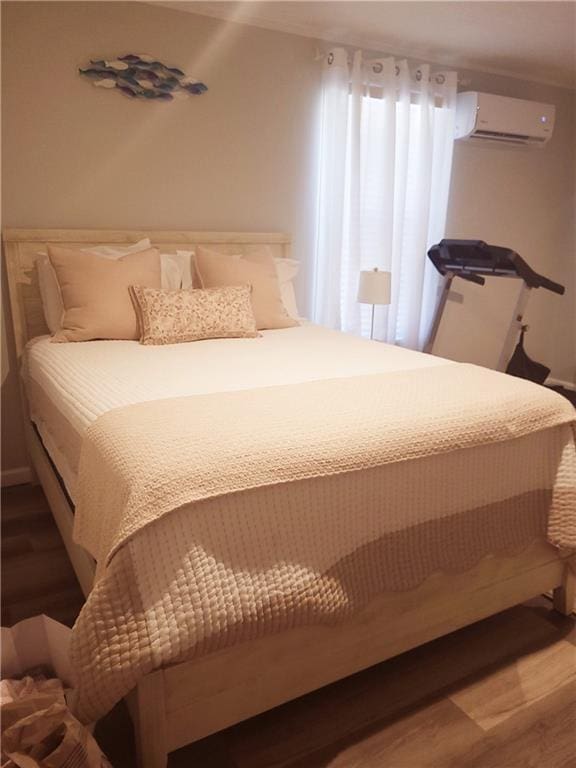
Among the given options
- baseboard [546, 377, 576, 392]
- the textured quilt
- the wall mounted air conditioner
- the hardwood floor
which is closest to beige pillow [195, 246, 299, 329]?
the textured quilt

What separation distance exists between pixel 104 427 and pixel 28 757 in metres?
0.67

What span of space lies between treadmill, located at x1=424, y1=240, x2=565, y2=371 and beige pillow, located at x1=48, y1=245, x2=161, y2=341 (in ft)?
6.64

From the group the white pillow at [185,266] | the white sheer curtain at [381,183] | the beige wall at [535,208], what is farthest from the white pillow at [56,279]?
the beige wall at [535,208]

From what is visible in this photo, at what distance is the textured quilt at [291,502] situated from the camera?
1.09 m

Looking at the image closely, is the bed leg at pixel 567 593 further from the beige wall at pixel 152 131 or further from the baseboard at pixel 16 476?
the baseboard at pixel 16 476

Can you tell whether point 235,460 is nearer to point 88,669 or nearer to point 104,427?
point 104,427

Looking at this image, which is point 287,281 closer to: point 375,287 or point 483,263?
point 375,287

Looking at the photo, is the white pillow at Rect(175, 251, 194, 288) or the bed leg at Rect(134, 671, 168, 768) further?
the white pillow at Rect(175, 251, 194, 288)

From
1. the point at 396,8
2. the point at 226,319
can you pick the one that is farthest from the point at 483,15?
the point at 226,319

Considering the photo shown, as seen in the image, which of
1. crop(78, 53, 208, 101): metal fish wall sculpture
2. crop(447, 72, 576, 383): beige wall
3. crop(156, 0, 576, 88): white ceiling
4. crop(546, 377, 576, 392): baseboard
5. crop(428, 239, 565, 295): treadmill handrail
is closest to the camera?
crop(78, 53, 208, 101): metal fish wall sculpture

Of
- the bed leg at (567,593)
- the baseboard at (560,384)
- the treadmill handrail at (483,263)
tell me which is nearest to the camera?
the bed leg at (567,593)

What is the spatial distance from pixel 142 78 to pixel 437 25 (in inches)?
63.4

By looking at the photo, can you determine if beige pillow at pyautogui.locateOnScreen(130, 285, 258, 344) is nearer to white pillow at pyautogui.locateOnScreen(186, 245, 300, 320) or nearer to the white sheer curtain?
white pillow at pyautogui.locateOnScreen(186, 245, 300, 320)

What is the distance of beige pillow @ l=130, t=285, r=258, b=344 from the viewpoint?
243 centimetres
